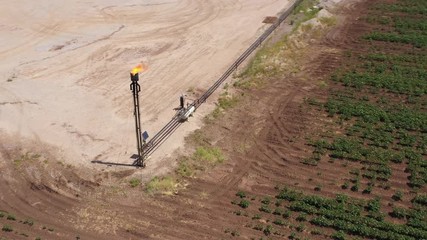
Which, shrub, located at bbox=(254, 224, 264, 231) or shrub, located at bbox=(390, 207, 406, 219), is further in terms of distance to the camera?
shrub, located at bbox=(390, 207, 406, 219)

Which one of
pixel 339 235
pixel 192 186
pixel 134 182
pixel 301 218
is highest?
pixel 134 182

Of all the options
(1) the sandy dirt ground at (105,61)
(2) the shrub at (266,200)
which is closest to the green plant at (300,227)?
(2) the shrub at (266,200)

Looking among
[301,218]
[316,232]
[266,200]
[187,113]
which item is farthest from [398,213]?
[187,113]

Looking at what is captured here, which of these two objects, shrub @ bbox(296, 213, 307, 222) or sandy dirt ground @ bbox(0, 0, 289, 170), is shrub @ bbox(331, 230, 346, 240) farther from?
sandy dirt ground @ bbox(0, 0, 289, 170)

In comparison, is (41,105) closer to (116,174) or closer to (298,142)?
(116,174)

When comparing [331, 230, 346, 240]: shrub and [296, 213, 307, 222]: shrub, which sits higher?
[296, 213, 307, 222]: shrub

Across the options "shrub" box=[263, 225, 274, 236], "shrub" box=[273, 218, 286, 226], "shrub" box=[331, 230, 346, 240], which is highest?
"shrub" box=[273, 218, 286, 226]

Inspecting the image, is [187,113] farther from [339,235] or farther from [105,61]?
[339,235]

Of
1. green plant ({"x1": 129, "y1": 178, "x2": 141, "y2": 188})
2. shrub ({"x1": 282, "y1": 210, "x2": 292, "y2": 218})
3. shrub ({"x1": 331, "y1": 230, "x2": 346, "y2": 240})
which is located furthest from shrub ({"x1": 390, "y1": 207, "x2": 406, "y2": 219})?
green plant ({"x1": 129, "y1": 178, "x2": 141, "y2": 188})

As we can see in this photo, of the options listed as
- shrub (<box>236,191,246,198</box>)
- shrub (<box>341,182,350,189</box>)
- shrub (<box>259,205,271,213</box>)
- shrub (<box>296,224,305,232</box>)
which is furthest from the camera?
shrub (<box>341,182,350,189</box>)
